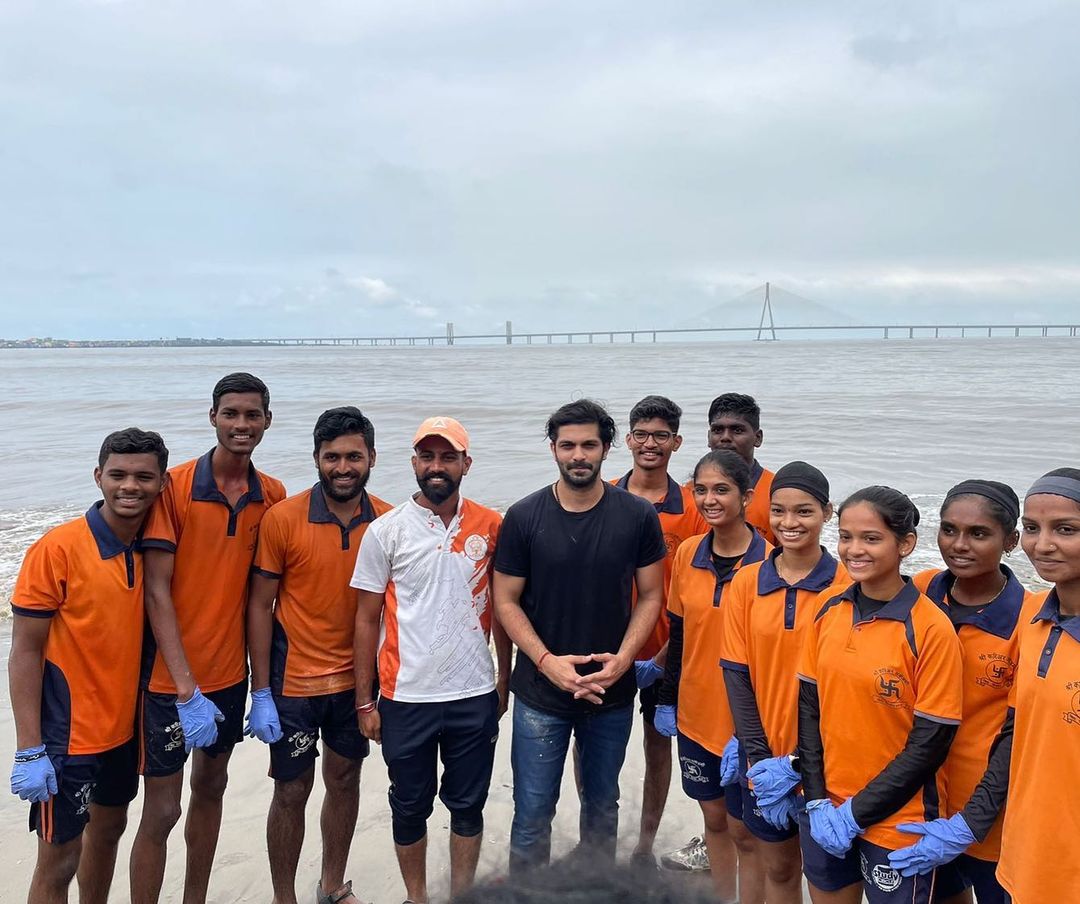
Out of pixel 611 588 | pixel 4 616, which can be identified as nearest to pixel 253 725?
pixel 611 588

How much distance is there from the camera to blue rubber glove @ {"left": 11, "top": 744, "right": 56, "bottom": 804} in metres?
2.61

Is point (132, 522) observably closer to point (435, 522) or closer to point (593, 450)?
point (435, 522)

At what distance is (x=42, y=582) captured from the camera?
2.69 metres


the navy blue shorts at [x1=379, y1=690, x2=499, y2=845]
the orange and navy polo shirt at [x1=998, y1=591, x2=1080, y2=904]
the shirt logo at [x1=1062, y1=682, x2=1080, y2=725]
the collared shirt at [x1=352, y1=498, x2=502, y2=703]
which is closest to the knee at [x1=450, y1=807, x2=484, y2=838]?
the navy blue shorts at [x1=379, y1=690, x2=499, y2=845]

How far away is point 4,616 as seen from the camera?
6.59m

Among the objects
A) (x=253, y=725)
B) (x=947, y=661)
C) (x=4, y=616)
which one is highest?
(x=947, y=661)

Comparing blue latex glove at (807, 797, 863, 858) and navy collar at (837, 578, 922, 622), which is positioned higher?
navy collar at (837, 578, 922, 622)

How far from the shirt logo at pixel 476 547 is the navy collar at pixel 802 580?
3.52 feet

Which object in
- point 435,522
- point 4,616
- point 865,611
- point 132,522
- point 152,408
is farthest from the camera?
point 152,408

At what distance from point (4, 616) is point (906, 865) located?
7071 mm

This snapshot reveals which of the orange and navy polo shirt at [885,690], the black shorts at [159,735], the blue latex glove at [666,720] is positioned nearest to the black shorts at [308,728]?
the black shorts at [159,735]

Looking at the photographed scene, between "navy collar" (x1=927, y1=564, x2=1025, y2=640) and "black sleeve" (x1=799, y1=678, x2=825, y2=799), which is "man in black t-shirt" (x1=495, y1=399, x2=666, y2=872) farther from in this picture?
"navy collar" (x1=927, y1=564, x2=1025, y2=640)

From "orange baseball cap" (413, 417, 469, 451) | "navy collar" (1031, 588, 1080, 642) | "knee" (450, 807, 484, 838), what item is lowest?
"knee" (450, 807, 484, 838)

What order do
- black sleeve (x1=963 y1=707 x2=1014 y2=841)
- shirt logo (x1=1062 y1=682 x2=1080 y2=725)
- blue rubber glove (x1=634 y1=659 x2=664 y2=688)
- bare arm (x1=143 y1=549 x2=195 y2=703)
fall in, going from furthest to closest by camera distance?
blue rubber glove (x1=634 y1=659 x2=664 y2=688)
bare arm (x1=143 y1=549 x2=195 y2=703)
black sleeve (x1=963 y1=707 x2=1014 y2=841)
shirt logo (x1=1062 y1=682 x2=1080 y2=725)
